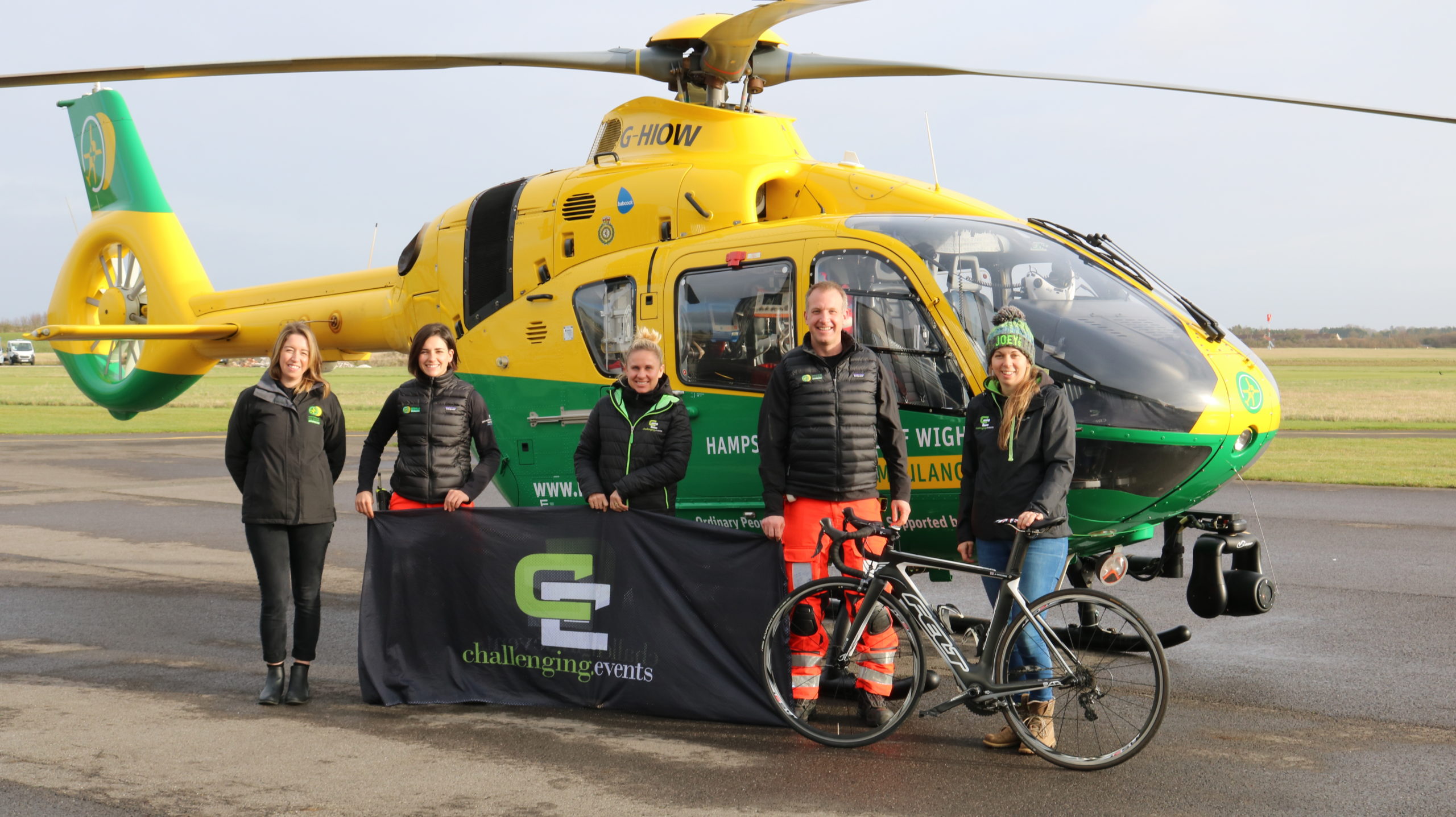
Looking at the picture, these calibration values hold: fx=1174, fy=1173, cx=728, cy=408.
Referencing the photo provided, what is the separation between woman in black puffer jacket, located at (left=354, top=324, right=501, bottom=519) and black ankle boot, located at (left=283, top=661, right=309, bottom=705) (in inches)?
32.4

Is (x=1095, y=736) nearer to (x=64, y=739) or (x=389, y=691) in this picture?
(x=389, y=691)

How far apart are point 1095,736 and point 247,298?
29.4ft

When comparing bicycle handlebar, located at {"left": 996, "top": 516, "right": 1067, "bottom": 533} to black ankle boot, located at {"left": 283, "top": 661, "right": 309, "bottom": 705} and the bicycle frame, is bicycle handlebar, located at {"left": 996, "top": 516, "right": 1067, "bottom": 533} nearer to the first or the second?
the bicycle frame

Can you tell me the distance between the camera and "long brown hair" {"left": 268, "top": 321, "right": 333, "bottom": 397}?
579 centimetres

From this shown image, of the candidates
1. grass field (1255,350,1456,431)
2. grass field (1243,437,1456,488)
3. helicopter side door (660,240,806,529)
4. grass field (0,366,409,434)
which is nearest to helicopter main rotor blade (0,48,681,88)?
helicopter side door (660,240,806,529)

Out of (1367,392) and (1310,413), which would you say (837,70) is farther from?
(1367,392)

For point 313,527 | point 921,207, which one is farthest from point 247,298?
point 921,207

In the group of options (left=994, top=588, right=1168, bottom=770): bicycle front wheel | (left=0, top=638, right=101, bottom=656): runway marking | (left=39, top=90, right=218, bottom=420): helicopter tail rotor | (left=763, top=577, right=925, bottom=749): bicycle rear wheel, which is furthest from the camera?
(left=39, top=90, right=218, bottom=420): helicopter tail rotor

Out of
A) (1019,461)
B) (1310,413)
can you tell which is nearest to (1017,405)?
(1019,461)

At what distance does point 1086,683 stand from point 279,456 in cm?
385

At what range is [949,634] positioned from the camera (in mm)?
5059

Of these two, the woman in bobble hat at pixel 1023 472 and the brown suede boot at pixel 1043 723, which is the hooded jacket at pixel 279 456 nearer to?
the woman in bobble hat at pixel 1023 472

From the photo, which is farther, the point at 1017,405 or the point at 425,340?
the point at 425,340

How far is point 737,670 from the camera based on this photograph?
17.9 ft
